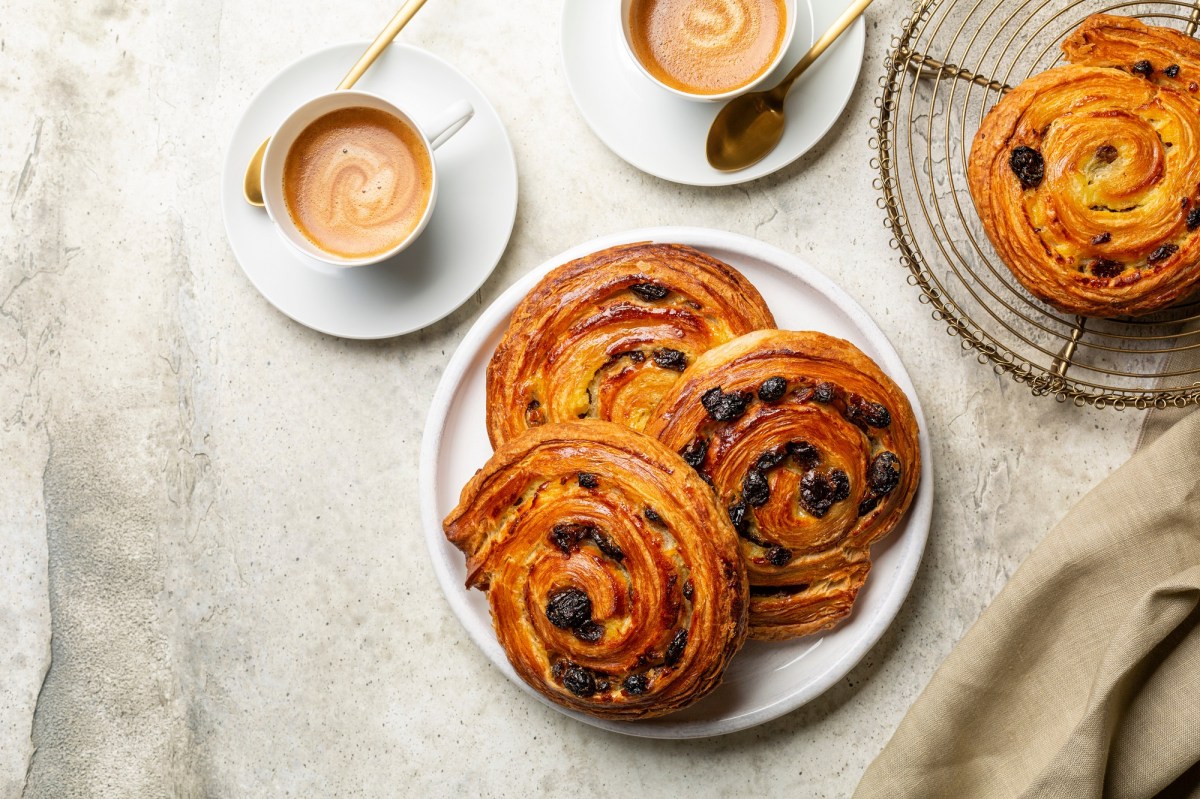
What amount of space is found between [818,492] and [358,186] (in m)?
1.50

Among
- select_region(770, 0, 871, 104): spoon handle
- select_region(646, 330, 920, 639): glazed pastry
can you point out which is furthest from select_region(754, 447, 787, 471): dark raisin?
select_region(770, 0, 871, 104): spoon handle

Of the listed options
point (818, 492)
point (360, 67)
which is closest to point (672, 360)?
point (818, 492)

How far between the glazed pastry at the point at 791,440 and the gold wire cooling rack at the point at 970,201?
0.57m

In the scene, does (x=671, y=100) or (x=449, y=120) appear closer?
(x=449, y=120)

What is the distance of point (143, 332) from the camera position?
290 centimetres

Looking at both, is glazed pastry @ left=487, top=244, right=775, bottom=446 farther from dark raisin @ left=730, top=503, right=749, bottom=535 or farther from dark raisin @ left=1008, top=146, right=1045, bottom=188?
dark raisin @ left=1008, top=146, right=1045, bottom=188

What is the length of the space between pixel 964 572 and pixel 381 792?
1.89m

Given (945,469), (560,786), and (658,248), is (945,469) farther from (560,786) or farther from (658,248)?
(560,786)

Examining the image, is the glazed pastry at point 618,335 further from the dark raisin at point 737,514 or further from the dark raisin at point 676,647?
the dark raisin at point 676,647

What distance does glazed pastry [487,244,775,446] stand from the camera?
8.07ft

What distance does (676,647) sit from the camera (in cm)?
228

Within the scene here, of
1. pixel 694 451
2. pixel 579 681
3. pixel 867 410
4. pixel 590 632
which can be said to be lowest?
pixel 579 681

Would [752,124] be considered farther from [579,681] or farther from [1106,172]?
[579,681]

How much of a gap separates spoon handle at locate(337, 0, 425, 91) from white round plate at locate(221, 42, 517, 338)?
4cm
